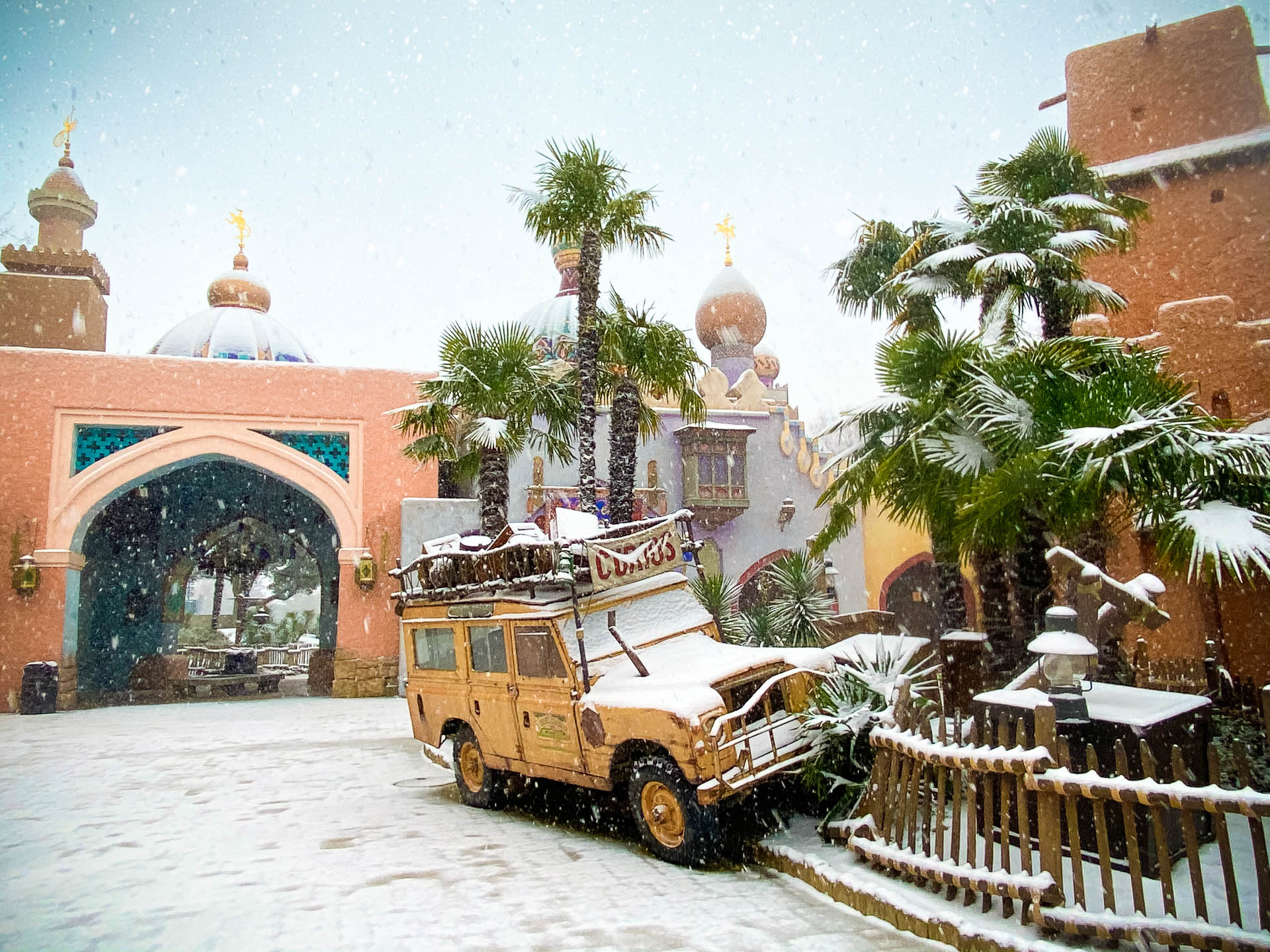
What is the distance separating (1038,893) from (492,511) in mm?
8659

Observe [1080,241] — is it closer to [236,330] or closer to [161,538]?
[161,538]

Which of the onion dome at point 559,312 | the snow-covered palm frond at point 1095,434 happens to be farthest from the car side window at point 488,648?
the onion dome at point 559,312

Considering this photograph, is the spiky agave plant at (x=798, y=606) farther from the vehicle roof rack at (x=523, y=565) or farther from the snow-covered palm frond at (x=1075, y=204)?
the snow-covered palm frond at (x=1075, y=204)

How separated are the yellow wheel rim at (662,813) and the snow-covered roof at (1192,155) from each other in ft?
40.1

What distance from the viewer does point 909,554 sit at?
22344 mm

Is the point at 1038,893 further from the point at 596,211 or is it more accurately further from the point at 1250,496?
the point at 596,211

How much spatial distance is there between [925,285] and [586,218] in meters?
4.46

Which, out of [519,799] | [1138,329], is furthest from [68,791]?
[1138,329]

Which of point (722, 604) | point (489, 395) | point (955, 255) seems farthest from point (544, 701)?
point (955, 255)

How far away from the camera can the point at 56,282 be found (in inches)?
897

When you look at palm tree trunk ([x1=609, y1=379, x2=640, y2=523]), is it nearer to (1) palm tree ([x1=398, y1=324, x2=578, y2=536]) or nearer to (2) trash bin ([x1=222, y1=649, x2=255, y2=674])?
(1) palm tree ([x1=398, y1=324, x2=578, y2=536])

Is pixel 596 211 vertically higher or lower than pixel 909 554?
higher

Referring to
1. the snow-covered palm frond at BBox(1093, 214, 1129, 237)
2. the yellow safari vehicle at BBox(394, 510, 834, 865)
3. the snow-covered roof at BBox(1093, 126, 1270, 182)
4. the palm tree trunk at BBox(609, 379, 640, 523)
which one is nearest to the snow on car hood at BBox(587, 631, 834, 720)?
the yellow safari vehicle at BBox(394, 510, 834, 865)

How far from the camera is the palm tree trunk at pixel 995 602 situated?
8734 mm
